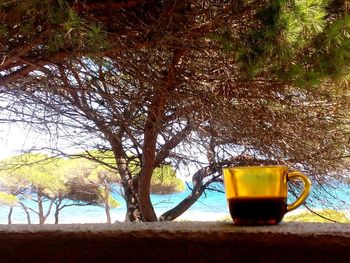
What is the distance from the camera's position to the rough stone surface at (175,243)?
500mm

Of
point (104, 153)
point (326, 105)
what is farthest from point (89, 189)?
point (326, 105)

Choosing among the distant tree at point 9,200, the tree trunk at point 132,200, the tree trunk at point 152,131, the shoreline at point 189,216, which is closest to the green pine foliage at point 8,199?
the distant tree at point 9,200

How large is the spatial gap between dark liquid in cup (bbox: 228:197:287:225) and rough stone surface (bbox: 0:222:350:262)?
15 millimetres

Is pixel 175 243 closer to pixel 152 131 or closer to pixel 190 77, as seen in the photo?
pixel 190 77

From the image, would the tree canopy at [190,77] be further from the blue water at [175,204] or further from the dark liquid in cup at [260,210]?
the dark liquid in cup at [260,210]

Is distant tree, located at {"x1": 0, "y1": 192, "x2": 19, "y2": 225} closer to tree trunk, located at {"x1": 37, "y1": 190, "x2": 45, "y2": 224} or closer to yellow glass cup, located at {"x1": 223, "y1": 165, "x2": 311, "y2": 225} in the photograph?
tree trunk, located at {"x1": 37, "y1": 190, "x2": 45, "y2": 224}

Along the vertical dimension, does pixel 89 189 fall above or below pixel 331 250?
above

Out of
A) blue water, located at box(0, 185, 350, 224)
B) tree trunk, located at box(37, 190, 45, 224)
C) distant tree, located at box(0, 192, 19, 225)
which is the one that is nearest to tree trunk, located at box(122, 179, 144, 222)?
blue water, located at box(0, 185, 350, 224)

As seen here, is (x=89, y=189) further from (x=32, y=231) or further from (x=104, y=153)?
(x=32, y=231)

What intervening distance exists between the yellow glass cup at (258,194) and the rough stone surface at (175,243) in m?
Result: 0.02

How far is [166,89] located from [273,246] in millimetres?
1048

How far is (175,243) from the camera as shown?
1.76 feet

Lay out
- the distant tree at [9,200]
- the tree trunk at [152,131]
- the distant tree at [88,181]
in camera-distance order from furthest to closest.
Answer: the distant tree at [9,200] < the distant tree at [88,181] < the tree trunk at [152,131]

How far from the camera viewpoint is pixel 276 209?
56 cm
